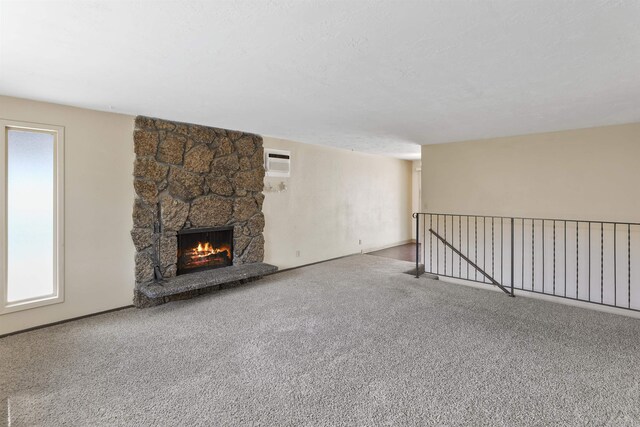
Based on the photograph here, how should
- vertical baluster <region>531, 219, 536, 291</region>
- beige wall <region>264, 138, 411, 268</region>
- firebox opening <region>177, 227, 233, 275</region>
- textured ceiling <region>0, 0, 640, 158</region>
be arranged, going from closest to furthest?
1. textured ceiling <region>0, 0, 640, 158</region>
2. firebox opening <region>177, 227, 233, 275</region>
3. vertical baluster <region>531, 219, 536, 291</region>
4. beige wall <region>264, 138, 411, 268</region>

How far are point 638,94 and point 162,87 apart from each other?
Answer: 4388 mm

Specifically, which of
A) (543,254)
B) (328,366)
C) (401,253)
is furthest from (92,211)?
(543,254)

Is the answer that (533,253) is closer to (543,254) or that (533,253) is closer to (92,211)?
(543,254)

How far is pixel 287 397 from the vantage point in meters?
2.21

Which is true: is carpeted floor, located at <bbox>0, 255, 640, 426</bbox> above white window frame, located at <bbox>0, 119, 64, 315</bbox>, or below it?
below

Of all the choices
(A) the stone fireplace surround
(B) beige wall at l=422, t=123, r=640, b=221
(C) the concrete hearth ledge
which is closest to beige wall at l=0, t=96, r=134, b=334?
(A) the stone fireplace surround

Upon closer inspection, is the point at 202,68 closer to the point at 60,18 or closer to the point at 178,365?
the point at 60,18

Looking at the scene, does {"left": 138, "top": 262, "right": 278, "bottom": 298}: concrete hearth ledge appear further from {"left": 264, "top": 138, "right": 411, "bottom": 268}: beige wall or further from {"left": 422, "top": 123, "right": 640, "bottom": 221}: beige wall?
{"left": 422, "top": 123, "right": 640, "bottom": 221}: beige wall

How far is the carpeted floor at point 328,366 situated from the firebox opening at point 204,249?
24.5 inches

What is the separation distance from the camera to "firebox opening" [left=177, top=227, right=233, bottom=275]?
14.7ft

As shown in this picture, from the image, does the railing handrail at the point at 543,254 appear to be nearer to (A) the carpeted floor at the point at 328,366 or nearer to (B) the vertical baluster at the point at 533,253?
(B) the vertical baluster at the point at 533,253

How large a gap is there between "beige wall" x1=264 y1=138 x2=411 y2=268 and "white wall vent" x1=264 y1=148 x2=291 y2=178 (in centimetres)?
9

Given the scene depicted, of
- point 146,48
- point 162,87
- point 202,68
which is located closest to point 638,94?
point 202,68

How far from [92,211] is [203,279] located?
4.90 ft
